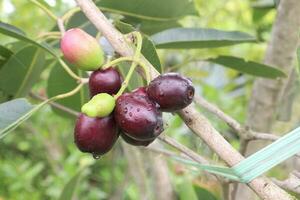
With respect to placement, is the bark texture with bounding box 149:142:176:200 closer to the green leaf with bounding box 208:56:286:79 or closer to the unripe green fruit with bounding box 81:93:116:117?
the green leaf with bounding box 208:56:286:79

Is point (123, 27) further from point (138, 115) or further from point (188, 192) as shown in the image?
point (188, 192)

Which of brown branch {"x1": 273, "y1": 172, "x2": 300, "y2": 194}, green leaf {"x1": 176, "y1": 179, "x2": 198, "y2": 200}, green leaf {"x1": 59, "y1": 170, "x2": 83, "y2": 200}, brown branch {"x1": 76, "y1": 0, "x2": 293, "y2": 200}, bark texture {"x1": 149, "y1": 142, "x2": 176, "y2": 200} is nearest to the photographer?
brown branch {"x1": 76, "y1": 0, "x2": 293, "y2": 200}

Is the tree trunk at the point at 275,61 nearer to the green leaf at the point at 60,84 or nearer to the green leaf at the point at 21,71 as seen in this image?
the green leaf at the point at 60,84

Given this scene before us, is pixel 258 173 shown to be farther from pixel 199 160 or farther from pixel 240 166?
pixel 199 160

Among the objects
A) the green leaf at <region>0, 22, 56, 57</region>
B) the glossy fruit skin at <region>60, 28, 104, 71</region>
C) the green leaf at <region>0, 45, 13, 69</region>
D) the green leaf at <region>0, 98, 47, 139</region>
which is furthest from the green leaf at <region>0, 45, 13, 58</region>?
the glossy fruit skin at <region>60, 28, 104, 71</region>

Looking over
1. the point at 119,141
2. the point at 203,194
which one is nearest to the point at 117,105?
the point at 203,194

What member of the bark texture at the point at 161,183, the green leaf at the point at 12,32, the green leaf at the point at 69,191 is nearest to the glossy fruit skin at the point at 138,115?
the green leaf at the point at 12,32
